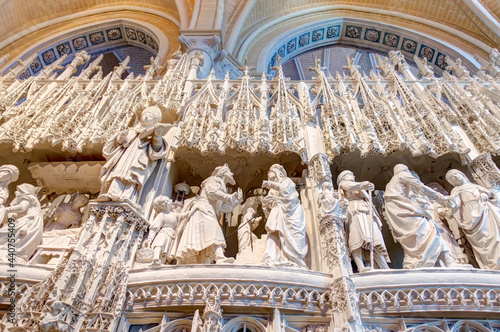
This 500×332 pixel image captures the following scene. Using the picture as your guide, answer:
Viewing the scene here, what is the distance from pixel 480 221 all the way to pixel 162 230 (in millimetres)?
3974

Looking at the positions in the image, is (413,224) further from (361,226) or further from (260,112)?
(260,112)

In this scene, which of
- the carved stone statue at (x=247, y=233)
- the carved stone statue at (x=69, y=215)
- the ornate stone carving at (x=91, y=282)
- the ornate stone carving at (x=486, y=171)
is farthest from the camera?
the carved stone statue at (x=69, y=215)

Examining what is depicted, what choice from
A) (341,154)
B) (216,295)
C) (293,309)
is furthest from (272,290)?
(341,154)

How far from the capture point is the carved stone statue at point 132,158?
15.9 ft

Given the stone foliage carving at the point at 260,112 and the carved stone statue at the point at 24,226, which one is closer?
the carved stone statue at the point at 24,226

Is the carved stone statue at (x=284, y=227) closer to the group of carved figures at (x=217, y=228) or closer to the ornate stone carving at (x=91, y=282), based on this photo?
the group of carved figures at (x=217, y=228)

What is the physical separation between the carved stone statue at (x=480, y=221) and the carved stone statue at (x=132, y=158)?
4.12 metres

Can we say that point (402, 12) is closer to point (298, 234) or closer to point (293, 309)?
point (298, 234)

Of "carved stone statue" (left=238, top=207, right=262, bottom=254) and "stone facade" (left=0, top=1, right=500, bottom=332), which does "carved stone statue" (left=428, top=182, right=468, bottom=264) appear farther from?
"carved stone statue" (left=238, top=207, right=262, bottom=254)

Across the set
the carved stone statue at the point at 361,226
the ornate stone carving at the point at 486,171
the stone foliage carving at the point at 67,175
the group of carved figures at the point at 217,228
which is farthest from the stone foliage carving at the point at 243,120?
the ornate stone carving at the point at 486,171

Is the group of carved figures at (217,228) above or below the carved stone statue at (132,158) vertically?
below

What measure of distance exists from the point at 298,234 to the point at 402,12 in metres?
12.5

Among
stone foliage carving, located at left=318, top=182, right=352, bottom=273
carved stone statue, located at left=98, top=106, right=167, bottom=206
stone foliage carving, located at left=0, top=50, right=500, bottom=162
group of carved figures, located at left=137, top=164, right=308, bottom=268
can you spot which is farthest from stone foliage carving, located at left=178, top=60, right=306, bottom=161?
stone foliage carving, located at left=318, top=182, right=352, bottom=273

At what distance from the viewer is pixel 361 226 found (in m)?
4.76
